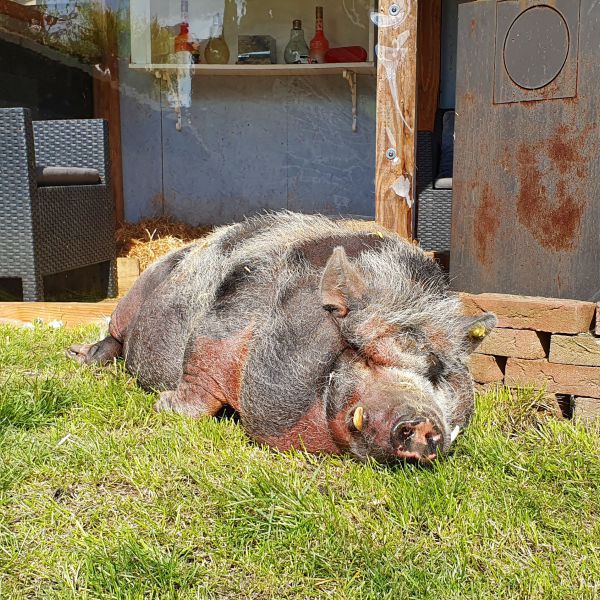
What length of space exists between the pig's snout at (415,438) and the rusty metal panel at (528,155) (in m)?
1.08

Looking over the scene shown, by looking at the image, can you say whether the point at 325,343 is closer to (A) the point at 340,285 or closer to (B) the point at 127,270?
(A) the point at 340,285

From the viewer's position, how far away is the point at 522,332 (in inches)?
108

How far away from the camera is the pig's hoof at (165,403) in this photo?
2.66 m

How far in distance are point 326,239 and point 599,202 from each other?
0.95 m

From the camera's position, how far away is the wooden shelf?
6438 mm

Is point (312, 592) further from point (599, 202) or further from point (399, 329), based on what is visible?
point (599, 202)

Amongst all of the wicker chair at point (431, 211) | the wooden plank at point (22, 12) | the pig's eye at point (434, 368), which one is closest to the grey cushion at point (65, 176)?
the wooden plank at point (22, 12)

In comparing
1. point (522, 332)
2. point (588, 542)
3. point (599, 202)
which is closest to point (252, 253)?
point (522, 332)

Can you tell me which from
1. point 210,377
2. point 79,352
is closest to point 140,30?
point 79,352

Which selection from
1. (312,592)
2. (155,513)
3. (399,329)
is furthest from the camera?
(399,329)

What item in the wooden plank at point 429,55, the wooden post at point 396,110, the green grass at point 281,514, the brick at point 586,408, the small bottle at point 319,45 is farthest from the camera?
the wooden plank at point 429,55

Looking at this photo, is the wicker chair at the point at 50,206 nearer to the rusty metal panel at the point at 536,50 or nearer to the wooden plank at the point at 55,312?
the wooden plank at the point at 55,312

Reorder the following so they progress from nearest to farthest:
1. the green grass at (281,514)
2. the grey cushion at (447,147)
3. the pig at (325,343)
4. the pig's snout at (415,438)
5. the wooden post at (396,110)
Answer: the green grass at (281,514) < the pig's snout at (415,438) < the pig at (325,343) < the wooden post at (396,110) < the grey cushion at (447,147)

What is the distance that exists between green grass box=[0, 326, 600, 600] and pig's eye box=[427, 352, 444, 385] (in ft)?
0.79
